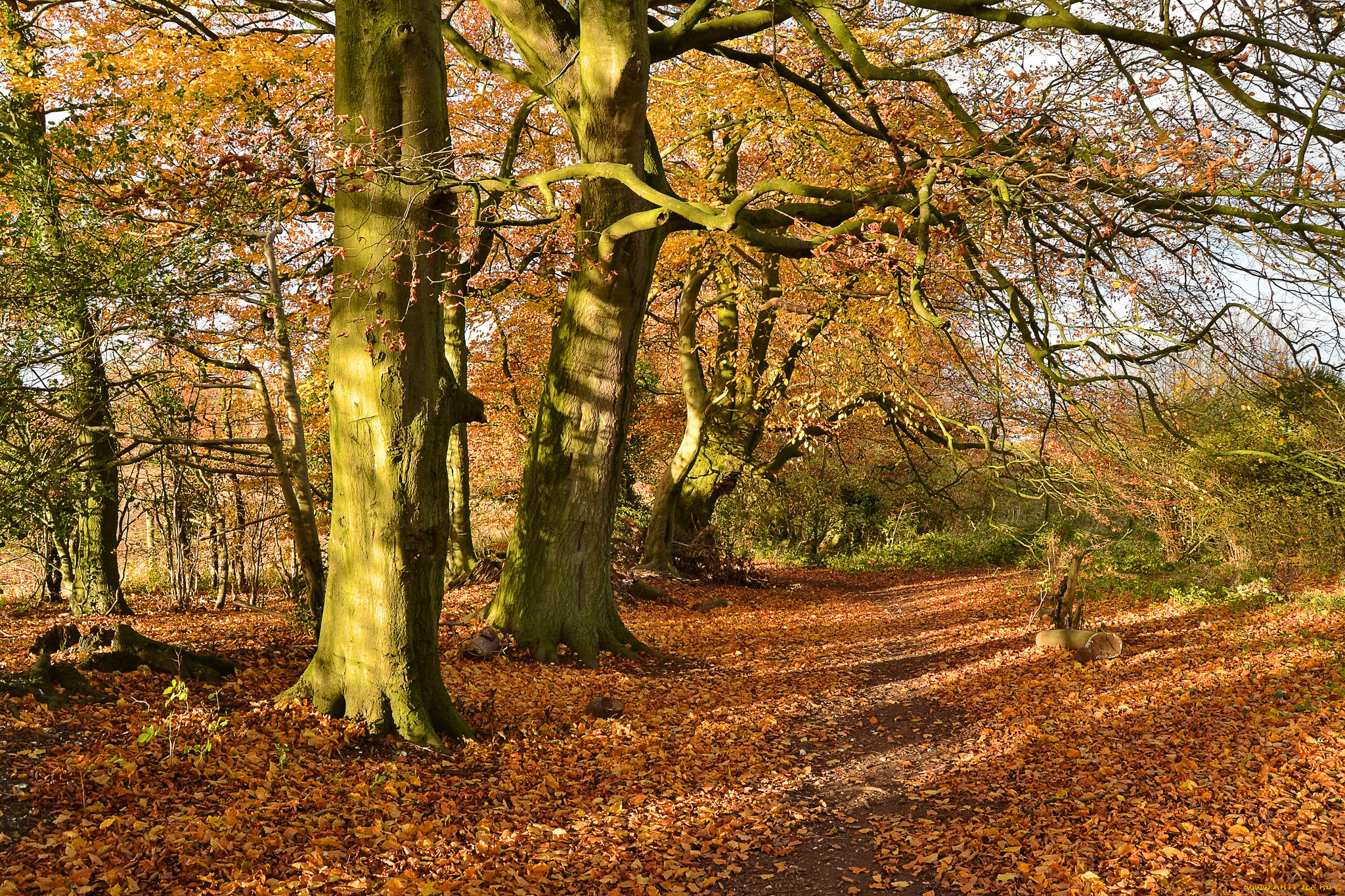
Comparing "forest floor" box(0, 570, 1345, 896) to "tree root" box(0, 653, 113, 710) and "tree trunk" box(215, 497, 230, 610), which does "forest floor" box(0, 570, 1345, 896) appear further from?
"tree trunk" box(215, 497, 230, 610)

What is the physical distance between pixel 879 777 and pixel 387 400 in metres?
3.94

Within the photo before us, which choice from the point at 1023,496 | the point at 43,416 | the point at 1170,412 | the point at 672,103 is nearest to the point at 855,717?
the point at 1023,496

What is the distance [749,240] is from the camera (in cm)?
573

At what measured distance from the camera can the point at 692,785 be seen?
525cm

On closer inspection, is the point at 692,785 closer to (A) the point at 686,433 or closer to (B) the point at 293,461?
(B) the point at 293,461

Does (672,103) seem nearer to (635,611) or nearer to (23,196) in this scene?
(635,611)

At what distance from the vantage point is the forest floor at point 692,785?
3.85 meters

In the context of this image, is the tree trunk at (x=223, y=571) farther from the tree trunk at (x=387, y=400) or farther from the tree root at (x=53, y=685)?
the tree trunk at (x=387, y=400)

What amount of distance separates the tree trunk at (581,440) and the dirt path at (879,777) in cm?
257

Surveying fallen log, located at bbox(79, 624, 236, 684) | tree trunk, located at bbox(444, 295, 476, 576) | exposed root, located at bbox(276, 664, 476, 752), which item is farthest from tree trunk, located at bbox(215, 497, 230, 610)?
exposed root, located at bbox(276, 664, 476, 752)

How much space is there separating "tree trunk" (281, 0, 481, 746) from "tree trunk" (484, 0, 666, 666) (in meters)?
2.21

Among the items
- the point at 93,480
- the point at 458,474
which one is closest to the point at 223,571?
the point at 458,474

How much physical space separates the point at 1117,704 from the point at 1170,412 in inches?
122

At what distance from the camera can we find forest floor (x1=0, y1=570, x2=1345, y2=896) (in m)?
3.85
